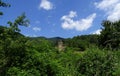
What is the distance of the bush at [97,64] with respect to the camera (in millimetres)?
20062

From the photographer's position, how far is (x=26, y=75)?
12922mm

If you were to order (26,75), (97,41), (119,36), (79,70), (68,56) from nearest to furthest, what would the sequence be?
1. (26,75)
2. (79,70)
3. (68,56)
4. (119,36)
5. (97,41)

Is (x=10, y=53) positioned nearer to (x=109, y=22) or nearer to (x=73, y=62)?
(x=73, y=62)

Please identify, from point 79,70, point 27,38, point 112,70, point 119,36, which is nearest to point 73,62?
point 79,70

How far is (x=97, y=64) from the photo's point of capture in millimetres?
20109

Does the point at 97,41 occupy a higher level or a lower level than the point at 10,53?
higher

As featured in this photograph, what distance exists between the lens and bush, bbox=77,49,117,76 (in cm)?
2006

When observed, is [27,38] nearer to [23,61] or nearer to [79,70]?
[23,61]

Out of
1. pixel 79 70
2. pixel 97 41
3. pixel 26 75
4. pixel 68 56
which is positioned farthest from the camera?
pixel 97 41

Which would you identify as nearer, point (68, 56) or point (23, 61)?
point (23, 61)

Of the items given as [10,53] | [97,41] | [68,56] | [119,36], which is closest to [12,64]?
[10,53]

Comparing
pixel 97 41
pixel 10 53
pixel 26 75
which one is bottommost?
pixel 26 75

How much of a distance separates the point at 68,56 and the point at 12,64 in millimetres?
9346

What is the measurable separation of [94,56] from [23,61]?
8.01 m
